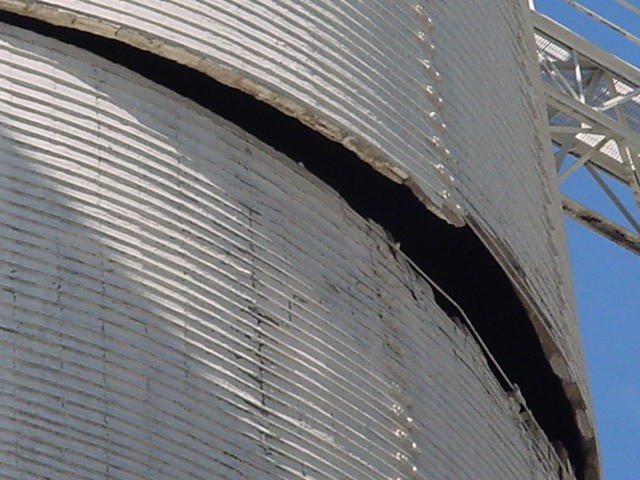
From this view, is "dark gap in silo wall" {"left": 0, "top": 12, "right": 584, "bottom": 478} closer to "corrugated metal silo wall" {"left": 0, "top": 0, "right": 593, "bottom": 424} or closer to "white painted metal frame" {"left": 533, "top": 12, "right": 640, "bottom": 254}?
"corrugated metal silo wall" {"left": 0, "top": 0, "right": 593, "bottom": 424}

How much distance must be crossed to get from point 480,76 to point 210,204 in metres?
3.06

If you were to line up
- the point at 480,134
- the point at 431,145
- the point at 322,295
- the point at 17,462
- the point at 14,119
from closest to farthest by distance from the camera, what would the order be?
the point at 17,462, the point at 14,119, the point at 322,295, the point at 431,145, the point at 480,134

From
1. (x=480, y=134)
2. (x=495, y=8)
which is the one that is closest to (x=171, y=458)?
(x=480, y=134)

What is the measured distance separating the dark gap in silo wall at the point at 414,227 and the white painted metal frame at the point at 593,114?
785cm

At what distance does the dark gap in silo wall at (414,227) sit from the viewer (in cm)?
1070

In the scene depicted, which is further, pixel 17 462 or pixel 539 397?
pixel 539 397

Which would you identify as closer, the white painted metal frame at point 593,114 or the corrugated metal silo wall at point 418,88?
the corrugated metal silo wall at point 418,88

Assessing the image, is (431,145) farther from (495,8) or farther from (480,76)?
(495,8)

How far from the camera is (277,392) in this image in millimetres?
10070

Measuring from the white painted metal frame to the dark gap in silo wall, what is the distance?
309 inches

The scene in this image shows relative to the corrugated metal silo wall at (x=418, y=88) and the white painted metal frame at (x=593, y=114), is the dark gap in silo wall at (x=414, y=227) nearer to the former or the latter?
the corrugated metal silo wall at (x=418, y=88)

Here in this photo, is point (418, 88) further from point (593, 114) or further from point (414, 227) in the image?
point (593, 114)

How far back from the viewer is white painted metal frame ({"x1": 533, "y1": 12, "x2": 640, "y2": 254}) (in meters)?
21.0

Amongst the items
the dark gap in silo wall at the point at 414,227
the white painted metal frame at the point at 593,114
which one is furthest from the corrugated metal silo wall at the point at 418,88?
the white painted metal frame at the point at 593,114
